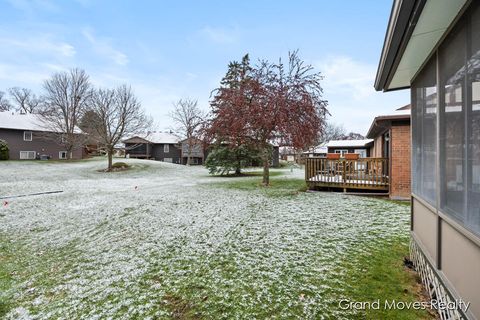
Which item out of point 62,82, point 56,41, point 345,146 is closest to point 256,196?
point 345,146

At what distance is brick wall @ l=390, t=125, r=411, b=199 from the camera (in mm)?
8961

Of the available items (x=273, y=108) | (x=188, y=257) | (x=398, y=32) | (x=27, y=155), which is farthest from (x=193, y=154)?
(x=398, y=32)

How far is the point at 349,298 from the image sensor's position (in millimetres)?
3027

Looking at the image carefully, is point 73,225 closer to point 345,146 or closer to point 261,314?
point 261,314

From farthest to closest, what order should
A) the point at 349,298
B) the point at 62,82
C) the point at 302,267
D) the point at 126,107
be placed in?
the point at 62,82
the point at 126,107
the point at 302,267
the point at 349,298

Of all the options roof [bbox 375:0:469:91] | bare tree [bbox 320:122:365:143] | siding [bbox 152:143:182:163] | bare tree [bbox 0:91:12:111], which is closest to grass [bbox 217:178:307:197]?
roof [bbox 375:0:469:91]

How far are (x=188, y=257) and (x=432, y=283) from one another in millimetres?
3480

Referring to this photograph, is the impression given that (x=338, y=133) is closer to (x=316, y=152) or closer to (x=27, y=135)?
(x=316, y=152)

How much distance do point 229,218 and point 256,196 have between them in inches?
136

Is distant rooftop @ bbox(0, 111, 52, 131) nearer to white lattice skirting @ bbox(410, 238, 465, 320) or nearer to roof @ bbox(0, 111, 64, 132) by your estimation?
roof @ bbox(0, 111, 64, 132)

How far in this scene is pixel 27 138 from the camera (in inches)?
1131

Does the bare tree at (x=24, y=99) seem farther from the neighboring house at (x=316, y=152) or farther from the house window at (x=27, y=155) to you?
the neighboring house at (x=316, y=152)

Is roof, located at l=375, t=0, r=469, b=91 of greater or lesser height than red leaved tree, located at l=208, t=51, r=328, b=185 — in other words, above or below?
below

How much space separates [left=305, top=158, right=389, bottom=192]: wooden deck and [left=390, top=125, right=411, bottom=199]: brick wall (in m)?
0.58
